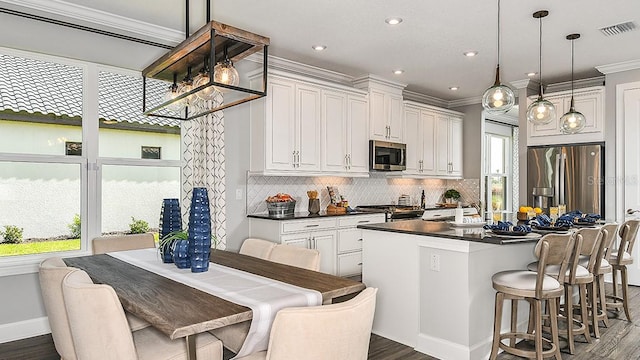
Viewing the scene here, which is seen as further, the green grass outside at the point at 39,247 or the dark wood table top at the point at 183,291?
the green grass outside at the point at 39,247

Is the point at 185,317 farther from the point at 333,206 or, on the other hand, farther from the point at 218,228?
the point at 333,206

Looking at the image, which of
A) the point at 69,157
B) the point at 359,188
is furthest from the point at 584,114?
the point at 69,157

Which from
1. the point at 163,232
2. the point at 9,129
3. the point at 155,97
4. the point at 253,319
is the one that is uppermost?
the point at 155,97

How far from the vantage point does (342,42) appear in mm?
4535

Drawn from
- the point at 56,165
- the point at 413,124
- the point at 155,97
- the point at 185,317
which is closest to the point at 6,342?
the point at 56,165

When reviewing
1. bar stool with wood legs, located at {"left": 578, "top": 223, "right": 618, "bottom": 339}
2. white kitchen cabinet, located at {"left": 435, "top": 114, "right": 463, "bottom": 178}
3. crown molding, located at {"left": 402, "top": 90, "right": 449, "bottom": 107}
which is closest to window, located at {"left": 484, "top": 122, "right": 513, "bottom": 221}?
white kitchen cabinet, located at {"left": 435, "top": 114, "right": 463, "bottom": 178}

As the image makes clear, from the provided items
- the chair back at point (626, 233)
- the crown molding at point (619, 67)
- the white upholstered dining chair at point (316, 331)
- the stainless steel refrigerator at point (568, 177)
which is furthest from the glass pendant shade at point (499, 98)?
the crown molding at point (619, 67)

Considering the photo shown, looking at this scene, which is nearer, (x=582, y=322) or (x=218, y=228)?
(x=582, y=322)

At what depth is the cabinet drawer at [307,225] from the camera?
179 inches

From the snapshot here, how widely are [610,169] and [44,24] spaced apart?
20.6ft

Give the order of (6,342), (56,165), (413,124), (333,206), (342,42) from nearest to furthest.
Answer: (6,342) → (56,165) → (342,42) → (333,206) → (413,124)

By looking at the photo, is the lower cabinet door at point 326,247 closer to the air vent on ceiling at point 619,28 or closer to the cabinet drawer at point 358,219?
the cabinet drawer at point 358,219

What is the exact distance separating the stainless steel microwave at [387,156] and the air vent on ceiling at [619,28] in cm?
272

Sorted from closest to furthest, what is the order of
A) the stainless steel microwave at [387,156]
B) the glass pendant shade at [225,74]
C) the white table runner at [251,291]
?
1. the white table runner at [251,291]
2. the glass pendant shade at [225,74]
3. the stainless steel microwave at [387,156]
